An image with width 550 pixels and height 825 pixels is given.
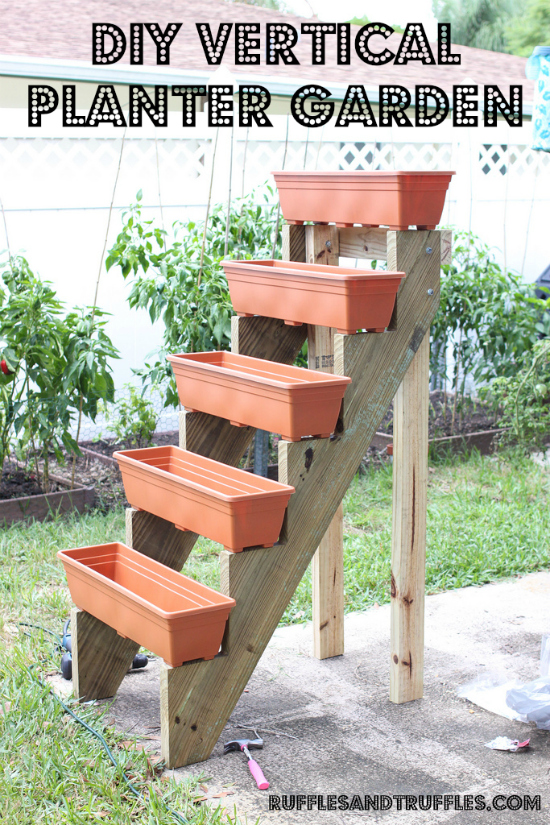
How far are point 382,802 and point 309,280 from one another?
1302mm

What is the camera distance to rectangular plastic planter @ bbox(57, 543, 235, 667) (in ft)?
6.97

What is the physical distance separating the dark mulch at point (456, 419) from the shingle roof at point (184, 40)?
3.88 m

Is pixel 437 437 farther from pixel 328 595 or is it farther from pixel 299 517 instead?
pixel 299 517

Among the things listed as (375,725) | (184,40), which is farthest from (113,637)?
(184,40)

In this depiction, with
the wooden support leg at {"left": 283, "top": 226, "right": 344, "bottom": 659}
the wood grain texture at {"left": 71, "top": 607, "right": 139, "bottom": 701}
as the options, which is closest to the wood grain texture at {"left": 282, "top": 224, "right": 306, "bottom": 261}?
the wooden support leg at {"left": 283, "top": 226, "right": 344, "bottom": 659}

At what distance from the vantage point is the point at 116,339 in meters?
5.53

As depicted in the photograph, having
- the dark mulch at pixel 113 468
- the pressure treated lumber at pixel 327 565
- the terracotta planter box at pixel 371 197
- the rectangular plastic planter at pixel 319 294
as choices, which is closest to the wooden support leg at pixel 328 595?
the pressure treated lumber at pixel 327 565

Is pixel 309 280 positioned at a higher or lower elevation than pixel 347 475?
higher

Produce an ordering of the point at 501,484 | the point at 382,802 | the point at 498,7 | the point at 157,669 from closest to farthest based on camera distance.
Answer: the point at 382,802 < the point at 157,669 < the point at 501,484 < the point at 498,7

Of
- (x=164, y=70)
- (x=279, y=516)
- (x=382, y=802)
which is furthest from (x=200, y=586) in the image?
(x=164, y=70)

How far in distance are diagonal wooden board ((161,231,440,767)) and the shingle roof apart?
618 centimetres

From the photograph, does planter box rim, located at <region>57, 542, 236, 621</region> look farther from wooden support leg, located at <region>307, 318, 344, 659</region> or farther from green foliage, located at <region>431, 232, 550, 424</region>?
green foliage, located at <region>431, 232, 550, 424</region>

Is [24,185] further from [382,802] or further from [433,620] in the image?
[382,802]

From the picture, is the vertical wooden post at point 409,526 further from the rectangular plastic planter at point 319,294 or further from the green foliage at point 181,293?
the green foliage at point 181,293
